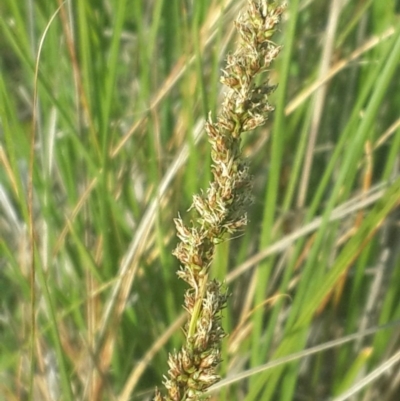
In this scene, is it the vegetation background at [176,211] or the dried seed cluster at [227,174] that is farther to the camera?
the vegetation background at [176,211]

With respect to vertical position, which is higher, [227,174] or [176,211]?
[227,174]

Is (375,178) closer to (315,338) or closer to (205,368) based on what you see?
(315,338)

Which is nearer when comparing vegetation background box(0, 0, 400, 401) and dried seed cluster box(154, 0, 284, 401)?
dried seed cluster box(154, 0, 284, 401)

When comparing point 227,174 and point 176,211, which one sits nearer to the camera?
point 227,174
